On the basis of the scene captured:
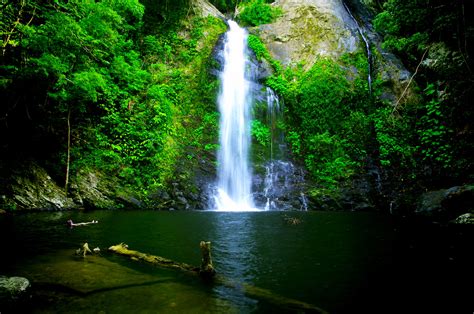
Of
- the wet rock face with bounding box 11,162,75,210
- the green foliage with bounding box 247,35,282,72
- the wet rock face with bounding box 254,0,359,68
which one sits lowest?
the wet rock face with bounding box 11,162,75,210

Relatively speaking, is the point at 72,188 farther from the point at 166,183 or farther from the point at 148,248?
the point at 148,248

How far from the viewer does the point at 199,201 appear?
14727 mm

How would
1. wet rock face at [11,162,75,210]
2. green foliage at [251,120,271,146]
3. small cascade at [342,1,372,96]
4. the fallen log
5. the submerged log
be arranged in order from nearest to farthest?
1. the fallen log
2. the submerged log
3. wet rock face at [11,162,75,210]
4. green foliage at [251,120,271,146]
5. small cascade at [342,1,372,96]

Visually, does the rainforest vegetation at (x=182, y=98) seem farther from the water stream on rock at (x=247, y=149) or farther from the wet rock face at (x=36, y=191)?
the water stream on rock at (x=247, y=149)

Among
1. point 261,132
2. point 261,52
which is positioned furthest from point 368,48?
point 261,132

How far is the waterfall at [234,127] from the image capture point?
16.2m

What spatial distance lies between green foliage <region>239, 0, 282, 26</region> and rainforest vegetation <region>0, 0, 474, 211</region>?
13 cm

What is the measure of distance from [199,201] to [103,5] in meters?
9.38

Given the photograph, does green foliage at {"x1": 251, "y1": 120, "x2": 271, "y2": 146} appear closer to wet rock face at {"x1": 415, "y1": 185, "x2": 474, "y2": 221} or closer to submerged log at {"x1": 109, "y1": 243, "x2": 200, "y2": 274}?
wet rock face at {"x1": 415, "y1": 185, "x2": 474, "y2": 221}

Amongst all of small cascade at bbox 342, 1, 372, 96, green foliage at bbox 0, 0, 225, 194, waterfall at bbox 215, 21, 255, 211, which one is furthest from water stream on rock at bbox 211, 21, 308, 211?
small cascade at bbox 342, 1, 372, 96

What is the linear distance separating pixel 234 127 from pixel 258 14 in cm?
1210

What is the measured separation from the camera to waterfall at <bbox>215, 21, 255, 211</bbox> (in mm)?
16250

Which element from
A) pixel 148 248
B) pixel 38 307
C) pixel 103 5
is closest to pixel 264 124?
pixel 103 5

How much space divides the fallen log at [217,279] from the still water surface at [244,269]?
0.27 feet
